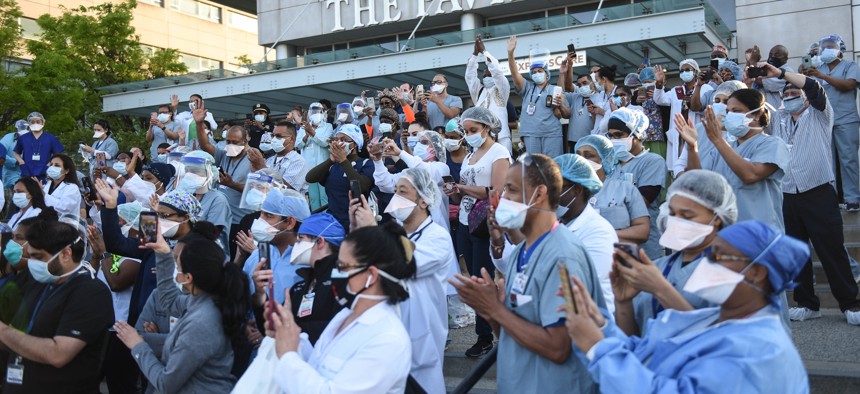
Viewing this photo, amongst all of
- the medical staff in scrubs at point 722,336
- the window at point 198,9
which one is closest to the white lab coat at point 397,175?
the medical staff in scrubs at point 722,336

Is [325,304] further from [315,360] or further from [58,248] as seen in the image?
[58,248]

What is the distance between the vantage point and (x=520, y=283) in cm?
355

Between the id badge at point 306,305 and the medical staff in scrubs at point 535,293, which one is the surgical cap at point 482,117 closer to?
the id badge at point 306,305

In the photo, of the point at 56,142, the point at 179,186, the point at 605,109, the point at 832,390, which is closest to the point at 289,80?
the point at 56,142

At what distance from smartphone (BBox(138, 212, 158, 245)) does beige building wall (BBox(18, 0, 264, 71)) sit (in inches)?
1587

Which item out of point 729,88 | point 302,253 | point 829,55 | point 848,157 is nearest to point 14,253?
point 302,253

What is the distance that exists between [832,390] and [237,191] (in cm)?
640

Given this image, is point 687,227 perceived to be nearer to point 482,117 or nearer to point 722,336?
point 722,336

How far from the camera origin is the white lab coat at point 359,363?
326cm

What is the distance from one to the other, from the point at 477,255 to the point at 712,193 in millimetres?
3573

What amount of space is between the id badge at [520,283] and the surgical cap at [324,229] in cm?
192

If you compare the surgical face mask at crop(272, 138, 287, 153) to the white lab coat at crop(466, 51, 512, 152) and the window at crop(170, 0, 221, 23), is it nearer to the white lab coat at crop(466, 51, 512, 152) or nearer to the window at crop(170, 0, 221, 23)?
the white lab coat at crop(466, 51, 512, 152)

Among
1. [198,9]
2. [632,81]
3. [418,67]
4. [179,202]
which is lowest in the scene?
[179,202]

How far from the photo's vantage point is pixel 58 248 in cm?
503
